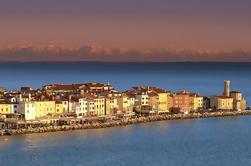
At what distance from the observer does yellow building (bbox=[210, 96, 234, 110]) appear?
44.5 meters

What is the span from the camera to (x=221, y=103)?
44469 millimetres

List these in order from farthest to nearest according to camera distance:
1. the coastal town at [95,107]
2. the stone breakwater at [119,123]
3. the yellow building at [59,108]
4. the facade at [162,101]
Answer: the facade at [162,101]
the yellow building at [59,108]
the coastal town at [95,107]
the stone breakwater at [119,123]

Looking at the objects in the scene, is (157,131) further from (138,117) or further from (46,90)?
(46,90)

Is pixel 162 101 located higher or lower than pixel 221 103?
higher

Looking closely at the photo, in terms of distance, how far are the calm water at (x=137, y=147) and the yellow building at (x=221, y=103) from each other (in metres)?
7.25

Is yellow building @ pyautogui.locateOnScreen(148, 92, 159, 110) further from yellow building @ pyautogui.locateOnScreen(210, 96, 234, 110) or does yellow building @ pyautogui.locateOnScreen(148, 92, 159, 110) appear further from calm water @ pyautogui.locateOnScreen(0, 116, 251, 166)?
calm water @ pyautogui.locateOnScreen(0, 116, 251, 166)

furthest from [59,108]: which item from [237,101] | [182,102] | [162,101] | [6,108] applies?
[237,101]

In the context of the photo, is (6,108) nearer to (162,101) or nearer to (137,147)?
(137,147)

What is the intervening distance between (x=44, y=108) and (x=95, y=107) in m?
3.23

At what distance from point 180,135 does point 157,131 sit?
1.85 meters

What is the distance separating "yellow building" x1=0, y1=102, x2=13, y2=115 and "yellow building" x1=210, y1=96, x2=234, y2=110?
1222 cm

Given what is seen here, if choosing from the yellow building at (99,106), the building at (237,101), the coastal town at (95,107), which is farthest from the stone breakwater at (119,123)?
the yellow building at (99,106)

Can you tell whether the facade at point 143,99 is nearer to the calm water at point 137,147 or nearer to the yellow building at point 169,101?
the yellow building at point 169,101

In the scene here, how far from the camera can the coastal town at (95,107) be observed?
1431 inches
